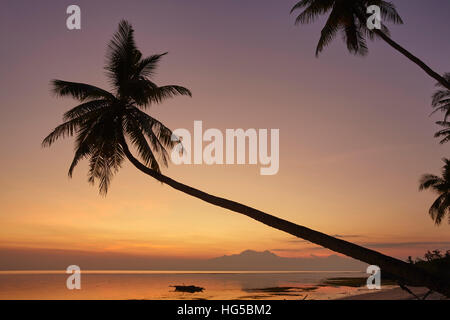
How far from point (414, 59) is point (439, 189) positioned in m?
23.6

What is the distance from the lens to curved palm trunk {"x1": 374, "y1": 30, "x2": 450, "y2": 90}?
1237cm

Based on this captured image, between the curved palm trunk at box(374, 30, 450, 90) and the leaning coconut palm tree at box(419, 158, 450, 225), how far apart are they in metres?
22.4

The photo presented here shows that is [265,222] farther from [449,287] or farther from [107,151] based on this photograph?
[107,151]

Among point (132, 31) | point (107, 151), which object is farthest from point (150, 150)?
point (132, 31)

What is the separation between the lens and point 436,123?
23.1 metres

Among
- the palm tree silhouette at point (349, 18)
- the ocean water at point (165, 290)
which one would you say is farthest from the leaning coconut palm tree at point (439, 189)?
the palm tree silhouette at point (349, 18)

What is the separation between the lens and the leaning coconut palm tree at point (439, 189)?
32344 mm

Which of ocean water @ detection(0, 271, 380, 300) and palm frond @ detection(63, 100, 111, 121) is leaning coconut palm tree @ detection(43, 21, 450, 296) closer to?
palm frond @ detection(63, 100, 111, 121)

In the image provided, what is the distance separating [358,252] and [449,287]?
6.11 ft

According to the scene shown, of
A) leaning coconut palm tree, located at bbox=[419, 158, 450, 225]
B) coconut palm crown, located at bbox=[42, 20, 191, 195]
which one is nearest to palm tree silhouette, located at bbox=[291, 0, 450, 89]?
coconut palm crown, located at bbox=[42, 20, 191, 195]

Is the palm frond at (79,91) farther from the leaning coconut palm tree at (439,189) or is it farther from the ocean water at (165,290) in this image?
the leaning coconut palm tree at (439,189)
